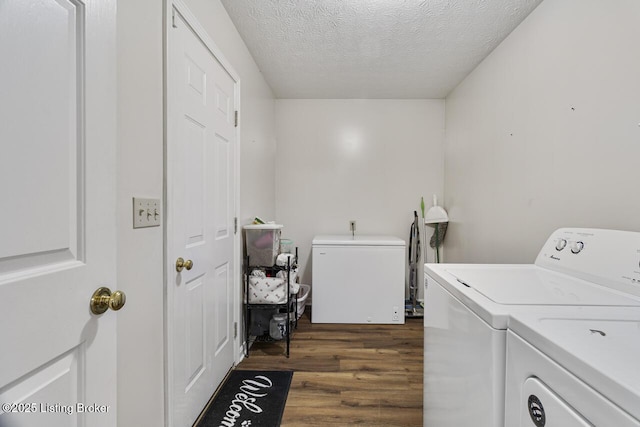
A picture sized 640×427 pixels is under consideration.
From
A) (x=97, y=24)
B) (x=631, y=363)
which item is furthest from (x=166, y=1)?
(x=631, y=363)

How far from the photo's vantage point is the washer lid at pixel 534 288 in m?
0.91

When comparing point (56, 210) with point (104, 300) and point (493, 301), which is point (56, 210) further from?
point (493, 301)

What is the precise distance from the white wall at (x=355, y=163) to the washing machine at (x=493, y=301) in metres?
2.01

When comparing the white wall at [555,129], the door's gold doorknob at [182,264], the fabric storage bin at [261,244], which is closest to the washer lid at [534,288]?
the white wall at [555,129]

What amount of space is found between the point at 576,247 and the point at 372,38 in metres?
1.81

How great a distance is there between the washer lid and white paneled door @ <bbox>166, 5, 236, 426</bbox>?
1228 millimetres

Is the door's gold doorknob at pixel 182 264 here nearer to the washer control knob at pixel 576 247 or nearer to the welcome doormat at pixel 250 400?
the welcome doormat at pixel 250 400

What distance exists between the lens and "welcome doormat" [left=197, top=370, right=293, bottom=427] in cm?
157

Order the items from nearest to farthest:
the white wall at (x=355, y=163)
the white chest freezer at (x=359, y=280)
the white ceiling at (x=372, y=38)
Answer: the white ceiling at (x=372, y=38)
the white chest freezer at (x=359, y=280)
the white wall at (x=355, y=163)

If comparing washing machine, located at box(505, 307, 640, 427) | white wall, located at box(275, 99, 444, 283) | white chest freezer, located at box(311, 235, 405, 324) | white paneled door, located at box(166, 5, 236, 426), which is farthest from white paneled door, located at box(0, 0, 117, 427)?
white wall, located at box(275, 99, 444, 283)

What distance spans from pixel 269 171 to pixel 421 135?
1.77 meters

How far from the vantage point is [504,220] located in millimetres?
2105

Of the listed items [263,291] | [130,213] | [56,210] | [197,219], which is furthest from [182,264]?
[263,291]

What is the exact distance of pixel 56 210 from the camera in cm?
59
